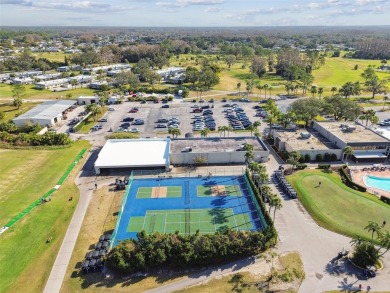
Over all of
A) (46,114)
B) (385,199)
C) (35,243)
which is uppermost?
(46,114)

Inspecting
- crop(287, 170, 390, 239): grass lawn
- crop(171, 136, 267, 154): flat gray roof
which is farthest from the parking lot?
crop(287, 170, 390, 239): grass lawn

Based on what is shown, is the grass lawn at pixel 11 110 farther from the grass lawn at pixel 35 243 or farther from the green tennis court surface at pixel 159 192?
the green tennis court surface at pixel 159 192

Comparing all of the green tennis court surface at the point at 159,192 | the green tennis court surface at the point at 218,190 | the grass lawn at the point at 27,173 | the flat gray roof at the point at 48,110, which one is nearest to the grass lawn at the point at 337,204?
the green tennis court surface at the point at 218,190

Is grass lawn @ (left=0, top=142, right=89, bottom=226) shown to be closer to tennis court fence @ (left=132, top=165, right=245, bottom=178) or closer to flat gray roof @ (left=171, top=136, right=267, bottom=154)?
tennis court fence @ (left=132, top=165, right=245, bottom=178)

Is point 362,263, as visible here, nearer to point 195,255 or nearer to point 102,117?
point 195,255

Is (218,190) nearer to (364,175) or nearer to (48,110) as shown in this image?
(364,175)

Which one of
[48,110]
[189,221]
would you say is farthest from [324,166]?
[48,110]
